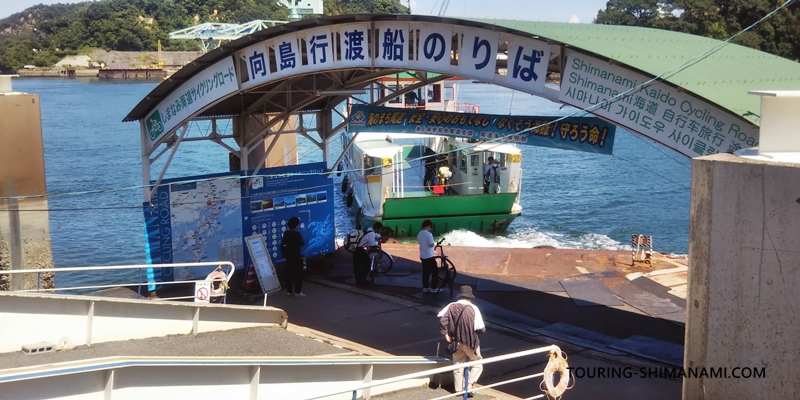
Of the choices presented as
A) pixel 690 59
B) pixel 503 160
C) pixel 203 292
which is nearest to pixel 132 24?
pixel 503 160

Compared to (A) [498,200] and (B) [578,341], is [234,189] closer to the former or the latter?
(B) [578,341]

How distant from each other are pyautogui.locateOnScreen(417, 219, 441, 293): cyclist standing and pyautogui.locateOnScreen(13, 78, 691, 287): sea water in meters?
5.61

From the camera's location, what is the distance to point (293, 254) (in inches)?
533

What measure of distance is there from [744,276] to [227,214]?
10898 millimetres

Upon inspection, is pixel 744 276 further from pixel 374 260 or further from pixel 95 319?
pixel 374 260

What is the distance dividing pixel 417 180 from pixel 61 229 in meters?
14.6

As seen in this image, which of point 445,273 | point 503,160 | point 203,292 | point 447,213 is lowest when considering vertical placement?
point 447,213

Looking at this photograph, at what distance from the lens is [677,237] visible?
3033cm

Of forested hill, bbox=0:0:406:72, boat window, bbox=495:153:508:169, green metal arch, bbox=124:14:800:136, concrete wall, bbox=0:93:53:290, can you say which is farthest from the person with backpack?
forested hill, bbox=0:0:406:72

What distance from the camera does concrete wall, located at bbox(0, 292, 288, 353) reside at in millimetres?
8914

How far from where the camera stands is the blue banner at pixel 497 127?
10953mm

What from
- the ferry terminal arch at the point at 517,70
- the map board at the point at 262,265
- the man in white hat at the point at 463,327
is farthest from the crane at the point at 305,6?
the man in white hat at the point at 463,327

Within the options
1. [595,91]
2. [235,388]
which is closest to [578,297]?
[595,91]

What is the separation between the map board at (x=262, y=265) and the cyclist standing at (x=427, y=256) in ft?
9.21
